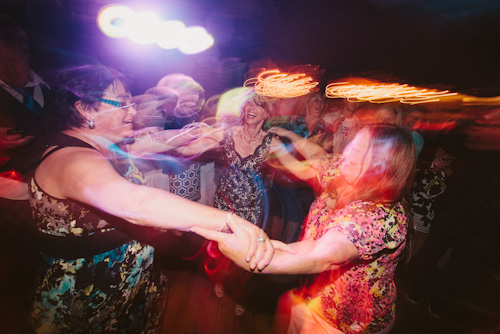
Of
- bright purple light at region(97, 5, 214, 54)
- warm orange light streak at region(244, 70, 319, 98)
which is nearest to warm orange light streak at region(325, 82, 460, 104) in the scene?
warm orange light streak at region(244, 70, 319, 98)

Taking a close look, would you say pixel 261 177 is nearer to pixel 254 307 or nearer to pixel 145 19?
pixel 254 307

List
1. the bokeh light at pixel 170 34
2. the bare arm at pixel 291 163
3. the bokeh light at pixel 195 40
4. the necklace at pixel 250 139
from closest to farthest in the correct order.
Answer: the bare arm at pixel 291 163
the necklace at pixel 250 139
the bokeh light at pixel 170 34
the bokeh light at pixel 195 40

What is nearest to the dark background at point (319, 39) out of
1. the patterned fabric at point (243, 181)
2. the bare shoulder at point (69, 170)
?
the patterned fabric at point (243, 181)

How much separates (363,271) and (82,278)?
1.65m

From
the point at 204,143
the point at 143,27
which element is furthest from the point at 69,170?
the point at 143,27

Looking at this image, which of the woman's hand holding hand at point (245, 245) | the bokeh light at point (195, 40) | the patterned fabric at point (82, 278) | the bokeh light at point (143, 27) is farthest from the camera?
the bokeh light at point (195, 40)

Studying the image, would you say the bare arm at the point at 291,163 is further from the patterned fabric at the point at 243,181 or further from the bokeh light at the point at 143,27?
the bokeh light at the point at 143,27

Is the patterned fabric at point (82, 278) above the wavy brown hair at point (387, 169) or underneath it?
underneath

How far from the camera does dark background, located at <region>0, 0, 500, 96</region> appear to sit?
3852 mm

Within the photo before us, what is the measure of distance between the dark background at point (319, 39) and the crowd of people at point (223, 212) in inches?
71.3

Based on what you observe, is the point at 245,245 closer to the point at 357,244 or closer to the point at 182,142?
the point at 357,244

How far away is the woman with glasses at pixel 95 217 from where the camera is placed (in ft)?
3.00

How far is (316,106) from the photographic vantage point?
4.03m

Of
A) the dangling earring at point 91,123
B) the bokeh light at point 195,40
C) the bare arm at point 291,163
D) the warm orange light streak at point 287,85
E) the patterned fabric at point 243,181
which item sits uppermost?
the bokeh light at point 195,40
